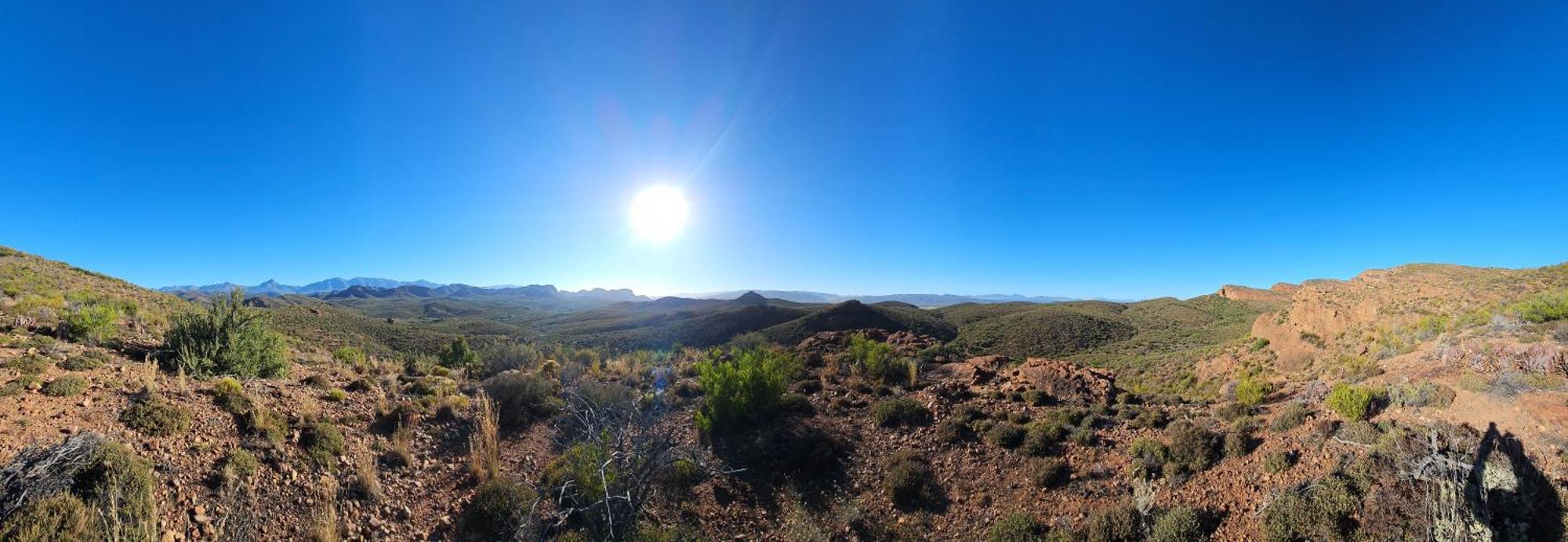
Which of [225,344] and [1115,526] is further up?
[225,344]

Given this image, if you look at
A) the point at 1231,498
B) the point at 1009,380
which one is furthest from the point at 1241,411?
the point at 1009,380

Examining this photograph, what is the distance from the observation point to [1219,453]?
7191mm

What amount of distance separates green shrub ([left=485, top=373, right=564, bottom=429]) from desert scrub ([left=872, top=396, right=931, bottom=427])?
7.01 meters

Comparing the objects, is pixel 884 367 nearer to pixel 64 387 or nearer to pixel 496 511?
pixel 496 511

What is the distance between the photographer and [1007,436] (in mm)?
9352

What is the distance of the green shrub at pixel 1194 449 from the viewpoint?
7051mm

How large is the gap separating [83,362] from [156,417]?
9.32ft

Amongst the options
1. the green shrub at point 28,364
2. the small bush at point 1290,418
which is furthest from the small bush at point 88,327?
the small bush at point 1290,418

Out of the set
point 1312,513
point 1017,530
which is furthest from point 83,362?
point 1312,513

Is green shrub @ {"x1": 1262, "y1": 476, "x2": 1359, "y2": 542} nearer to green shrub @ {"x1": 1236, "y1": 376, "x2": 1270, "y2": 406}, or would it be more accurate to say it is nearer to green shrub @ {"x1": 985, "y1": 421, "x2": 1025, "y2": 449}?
green shrub @ {"x1": 985, "y1": 421, "x2": 1025, "y2": 449}

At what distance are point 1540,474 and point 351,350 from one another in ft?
75.5

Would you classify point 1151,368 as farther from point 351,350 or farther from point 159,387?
point 351,350

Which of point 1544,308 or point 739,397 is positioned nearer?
point 1544,308

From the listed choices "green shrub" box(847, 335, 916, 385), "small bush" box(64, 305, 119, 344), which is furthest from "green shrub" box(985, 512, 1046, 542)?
"small bush" box(64, 305, 119, 344)
